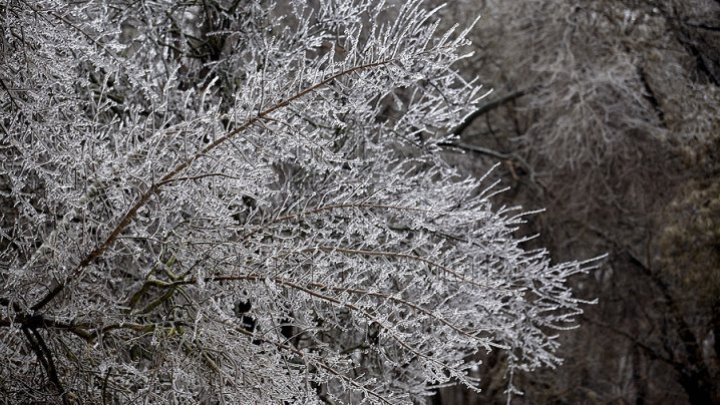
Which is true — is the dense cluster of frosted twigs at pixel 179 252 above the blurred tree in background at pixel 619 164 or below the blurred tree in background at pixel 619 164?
below

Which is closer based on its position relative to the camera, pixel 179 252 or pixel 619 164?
pixel 179 252

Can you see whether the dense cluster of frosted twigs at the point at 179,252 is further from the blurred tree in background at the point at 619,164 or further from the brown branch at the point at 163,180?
the blurred tree in background at the point at 619,164

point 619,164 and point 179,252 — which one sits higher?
point 619,164

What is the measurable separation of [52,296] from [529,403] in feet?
38.0

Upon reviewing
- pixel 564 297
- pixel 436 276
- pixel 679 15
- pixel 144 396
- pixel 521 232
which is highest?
pixel 679 15

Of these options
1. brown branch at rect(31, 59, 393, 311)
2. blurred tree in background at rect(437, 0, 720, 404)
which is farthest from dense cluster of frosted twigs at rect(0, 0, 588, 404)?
blurred tree in background at rect(437, 0, 720, 404)

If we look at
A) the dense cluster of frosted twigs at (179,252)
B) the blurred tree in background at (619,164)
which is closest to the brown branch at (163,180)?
the dense cluster of frosted twigs at (179,252)

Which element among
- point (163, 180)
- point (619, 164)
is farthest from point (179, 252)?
point (619, 164)

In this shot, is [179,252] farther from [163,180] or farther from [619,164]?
[619,164]

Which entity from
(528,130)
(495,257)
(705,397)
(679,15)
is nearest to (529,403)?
(705,397)

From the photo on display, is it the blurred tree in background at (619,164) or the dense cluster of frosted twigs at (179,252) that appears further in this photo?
the blurred tree in background at (619,164)

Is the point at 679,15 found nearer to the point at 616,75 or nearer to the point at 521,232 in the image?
the point at 616,75

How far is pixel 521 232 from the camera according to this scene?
51.7 ft

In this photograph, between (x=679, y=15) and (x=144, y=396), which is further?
(x=679, y=15)
